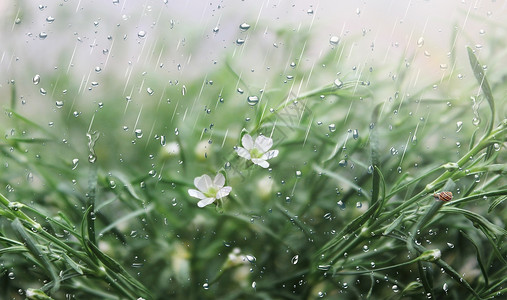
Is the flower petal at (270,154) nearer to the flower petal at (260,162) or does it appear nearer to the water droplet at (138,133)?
the flower petal at (260,162)

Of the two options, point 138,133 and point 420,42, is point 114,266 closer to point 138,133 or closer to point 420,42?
point 138,133

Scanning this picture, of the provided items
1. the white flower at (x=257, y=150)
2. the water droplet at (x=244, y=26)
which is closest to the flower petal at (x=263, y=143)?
the white flower at (x=257, y=150)

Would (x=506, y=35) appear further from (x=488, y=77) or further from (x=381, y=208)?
(x=381, y=208)

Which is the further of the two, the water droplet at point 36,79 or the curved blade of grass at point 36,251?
the water droplet at point 36,79

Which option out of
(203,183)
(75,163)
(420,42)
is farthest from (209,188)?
(420,42)

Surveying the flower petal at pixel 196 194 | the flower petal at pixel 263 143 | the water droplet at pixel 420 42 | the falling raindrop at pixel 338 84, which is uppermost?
the water droplet at pixel 420 42

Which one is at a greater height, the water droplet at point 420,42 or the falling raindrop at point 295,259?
the water droplet at point 420,42
